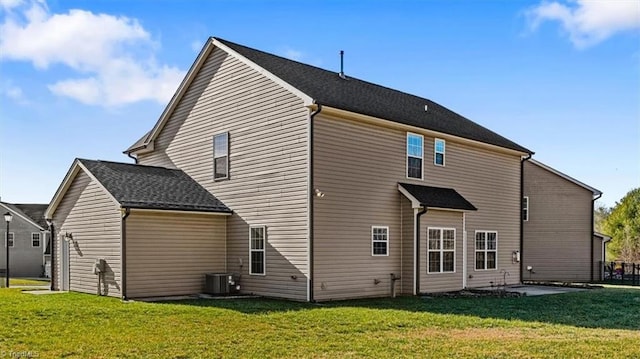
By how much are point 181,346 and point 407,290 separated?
32.7ft

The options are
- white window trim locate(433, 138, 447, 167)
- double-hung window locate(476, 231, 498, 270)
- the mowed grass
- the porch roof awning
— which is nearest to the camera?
the mowed grass

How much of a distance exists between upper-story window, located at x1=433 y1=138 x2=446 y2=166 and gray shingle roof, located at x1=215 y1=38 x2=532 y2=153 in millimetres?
425

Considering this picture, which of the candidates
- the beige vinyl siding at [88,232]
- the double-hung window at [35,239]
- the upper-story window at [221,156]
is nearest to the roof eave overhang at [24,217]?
the double-hung window at [35,239]

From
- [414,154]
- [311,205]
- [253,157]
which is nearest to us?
[311,205]

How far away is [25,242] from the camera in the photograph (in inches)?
1567

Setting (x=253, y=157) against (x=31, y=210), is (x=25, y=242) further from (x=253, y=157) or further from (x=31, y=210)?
(x=253, y=157)

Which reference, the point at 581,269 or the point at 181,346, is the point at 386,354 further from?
the point at 581,269

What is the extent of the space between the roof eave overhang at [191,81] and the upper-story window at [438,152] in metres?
5.83

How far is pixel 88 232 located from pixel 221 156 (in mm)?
4546

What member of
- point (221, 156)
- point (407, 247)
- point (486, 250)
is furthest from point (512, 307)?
point (221, 156)

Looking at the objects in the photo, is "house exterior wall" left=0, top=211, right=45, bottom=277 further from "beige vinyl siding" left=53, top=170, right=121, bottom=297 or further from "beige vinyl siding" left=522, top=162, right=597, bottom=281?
"beige vinyl siding" left=522, top=162, right=597, bottom=281

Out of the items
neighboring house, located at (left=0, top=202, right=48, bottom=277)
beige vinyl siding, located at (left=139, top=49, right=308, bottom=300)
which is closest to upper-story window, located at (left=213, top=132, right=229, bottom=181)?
beige vinyl siding, located at (left=139, top=49, right=308, bottom=300)

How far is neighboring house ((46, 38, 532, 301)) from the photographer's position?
1625 centimetres

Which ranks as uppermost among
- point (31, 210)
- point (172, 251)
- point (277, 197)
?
point (277, 197)
